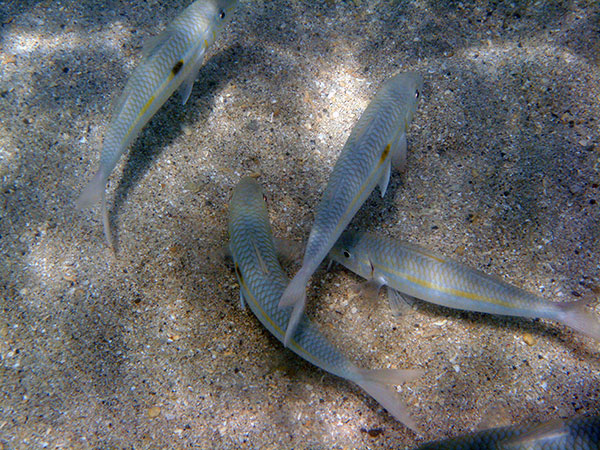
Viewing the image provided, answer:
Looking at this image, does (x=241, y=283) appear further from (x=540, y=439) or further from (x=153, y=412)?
(x=540, y=439)

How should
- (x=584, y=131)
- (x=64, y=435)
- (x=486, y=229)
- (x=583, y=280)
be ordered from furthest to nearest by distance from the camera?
(x=584, y=131), (x=486, y=229), (x=583, y=280), (x=64, y=435)

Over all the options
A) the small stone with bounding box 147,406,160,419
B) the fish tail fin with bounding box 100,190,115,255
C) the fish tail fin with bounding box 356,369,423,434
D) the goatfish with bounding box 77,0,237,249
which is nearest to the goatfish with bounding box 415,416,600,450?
the fish tail fin with bounding box 356,369,423,434

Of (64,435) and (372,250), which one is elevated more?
(372,250)

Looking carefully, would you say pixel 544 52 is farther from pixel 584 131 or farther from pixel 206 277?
pixel 206 277

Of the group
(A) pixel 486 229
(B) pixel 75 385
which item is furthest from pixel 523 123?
(B) pixel 75 385

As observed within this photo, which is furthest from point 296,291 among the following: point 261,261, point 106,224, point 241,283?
point 106,224
